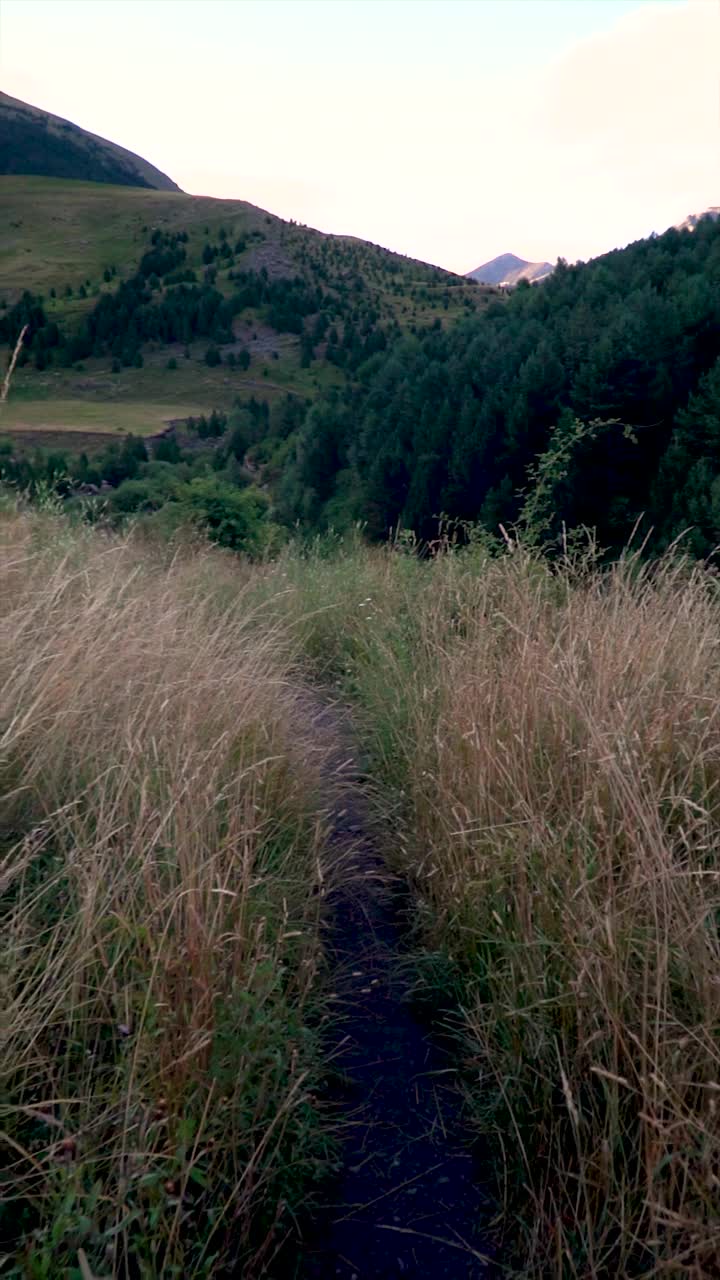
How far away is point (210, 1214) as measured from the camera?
176 cm

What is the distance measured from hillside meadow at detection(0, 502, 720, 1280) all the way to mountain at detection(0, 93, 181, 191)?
101974mm

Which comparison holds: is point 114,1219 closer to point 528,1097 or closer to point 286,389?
point 528,1097

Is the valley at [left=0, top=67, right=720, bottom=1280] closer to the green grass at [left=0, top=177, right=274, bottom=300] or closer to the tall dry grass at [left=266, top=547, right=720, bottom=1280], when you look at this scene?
the tall dry grass at [left=266, top=547, right=720, bottom=1280]

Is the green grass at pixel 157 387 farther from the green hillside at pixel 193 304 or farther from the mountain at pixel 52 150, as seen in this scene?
the mountain at pixel 52 150

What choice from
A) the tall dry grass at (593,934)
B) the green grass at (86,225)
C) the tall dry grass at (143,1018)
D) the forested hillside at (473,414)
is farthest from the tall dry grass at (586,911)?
the green grass at (86,225)

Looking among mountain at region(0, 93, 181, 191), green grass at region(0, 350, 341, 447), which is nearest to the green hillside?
green grass at region(0, 350, 341, 447)

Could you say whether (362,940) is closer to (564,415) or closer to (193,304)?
(564,415)

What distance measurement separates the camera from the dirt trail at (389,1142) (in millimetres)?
1968

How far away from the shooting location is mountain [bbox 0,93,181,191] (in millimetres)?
94188

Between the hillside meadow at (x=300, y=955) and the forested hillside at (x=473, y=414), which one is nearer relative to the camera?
the hillside meadow at (x=300, y=955)

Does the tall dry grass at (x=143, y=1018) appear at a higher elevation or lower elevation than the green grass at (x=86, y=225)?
higher

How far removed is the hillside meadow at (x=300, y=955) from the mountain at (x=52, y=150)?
102 metres

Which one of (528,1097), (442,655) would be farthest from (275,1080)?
(442,655)

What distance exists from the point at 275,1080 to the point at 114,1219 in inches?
17.3
